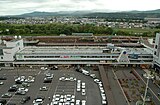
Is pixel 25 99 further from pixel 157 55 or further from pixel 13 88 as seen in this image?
pixel 157 55

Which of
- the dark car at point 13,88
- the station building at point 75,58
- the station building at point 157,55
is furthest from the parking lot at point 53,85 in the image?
the station building at point 157,55

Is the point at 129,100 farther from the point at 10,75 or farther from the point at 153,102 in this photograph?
the point at 10,75

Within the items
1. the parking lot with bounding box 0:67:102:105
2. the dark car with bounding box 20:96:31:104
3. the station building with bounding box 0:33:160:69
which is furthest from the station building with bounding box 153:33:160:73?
the dark car with bounding box 20:96:31:104

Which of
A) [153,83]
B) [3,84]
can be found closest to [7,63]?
[3,84]

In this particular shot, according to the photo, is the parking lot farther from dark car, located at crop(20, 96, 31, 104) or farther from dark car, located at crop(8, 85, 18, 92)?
dark car, located at crop(8, 85, 18, 92)

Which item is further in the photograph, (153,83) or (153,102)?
(153,83)

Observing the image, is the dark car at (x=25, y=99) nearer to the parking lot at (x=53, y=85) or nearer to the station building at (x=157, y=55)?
the parking lot at (x=53, y=85)

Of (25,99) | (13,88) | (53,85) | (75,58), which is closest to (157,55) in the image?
(75,58)

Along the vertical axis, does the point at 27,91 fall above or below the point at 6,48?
below
